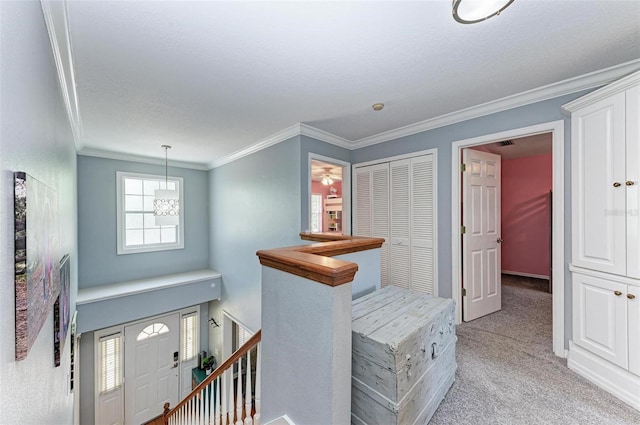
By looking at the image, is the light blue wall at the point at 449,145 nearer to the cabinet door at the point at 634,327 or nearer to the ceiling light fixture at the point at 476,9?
the cabinet door at the point at 634,327

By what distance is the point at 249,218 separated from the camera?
4172 mm

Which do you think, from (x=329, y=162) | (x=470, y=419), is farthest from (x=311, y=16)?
(x=470, y=419)

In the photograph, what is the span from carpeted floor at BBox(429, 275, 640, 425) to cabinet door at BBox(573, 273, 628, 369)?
253 millimetres

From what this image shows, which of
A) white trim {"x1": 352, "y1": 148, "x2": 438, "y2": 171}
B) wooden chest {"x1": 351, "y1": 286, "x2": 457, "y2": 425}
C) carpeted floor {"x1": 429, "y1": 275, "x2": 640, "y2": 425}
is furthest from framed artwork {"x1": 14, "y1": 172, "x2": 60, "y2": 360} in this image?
white trim {"x1": 352, "y1": 148, "x2": 438, "y2": 171}

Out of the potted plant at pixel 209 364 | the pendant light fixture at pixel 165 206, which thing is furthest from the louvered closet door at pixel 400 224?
the potted plant at pixel 209 364

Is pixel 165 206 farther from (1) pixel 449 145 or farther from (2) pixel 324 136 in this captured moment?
(1) pixel 449 145

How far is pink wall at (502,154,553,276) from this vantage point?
15.9 feet

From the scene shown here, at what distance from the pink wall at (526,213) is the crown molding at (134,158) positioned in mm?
6429

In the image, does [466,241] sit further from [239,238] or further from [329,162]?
[239,238]

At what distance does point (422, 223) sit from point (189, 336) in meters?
5.20

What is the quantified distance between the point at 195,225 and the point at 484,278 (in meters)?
5.25

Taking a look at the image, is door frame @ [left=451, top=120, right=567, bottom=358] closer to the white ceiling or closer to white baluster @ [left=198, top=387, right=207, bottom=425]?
the white ceiling

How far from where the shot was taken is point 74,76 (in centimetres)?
198

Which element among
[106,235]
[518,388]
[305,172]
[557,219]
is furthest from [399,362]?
[106,235]
